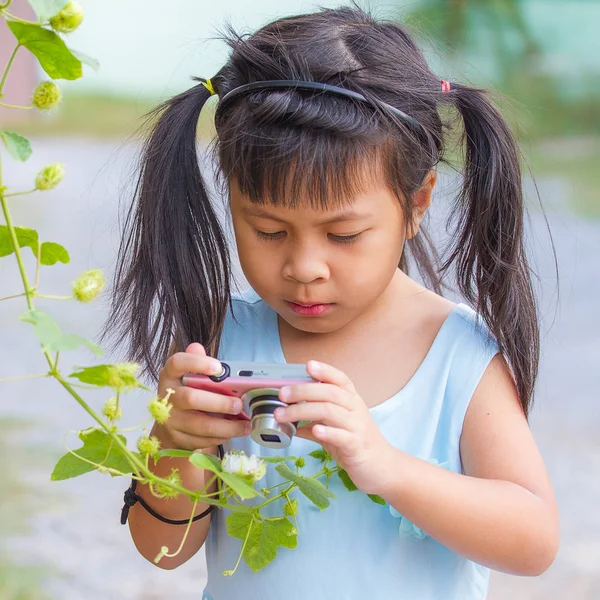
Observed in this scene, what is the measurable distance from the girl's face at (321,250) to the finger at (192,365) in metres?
0.12

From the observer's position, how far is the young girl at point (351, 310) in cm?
88

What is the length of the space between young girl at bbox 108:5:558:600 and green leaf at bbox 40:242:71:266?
194 mm

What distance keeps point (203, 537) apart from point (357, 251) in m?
0.35

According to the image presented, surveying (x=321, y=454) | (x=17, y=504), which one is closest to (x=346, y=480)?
(x=321, y=454)

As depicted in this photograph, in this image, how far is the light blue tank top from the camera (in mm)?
974

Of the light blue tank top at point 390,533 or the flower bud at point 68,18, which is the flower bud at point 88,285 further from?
the light blue tank top at point 390,533

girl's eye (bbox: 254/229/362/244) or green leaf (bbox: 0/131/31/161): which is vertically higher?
girl's eye (bbox: 254/229/362/244)

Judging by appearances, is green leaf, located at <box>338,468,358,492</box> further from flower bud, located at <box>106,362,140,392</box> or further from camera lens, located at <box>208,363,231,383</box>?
flower bud, located at <box>106,362,140,392</box>

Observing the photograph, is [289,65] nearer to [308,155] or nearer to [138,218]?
[308,155]

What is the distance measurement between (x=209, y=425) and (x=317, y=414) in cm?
11

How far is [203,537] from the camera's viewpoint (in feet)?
3.44

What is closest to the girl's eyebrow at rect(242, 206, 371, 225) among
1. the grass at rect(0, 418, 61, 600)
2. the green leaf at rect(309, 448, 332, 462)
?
the green leaf at rect(309, 448, 332, 462)

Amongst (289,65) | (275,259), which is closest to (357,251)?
(275,259)

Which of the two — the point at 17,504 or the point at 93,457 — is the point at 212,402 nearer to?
the point at 93,457
